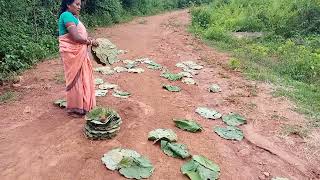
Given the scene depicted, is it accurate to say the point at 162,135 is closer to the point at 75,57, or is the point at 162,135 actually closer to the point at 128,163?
the point at 128,163

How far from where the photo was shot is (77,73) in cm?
490

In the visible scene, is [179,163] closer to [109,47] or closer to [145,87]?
[109,47]

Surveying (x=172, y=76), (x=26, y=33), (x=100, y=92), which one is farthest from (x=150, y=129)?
(x=26, y=33)

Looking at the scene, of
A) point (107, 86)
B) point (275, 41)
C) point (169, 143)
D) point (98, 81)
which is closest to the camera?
point (169, 143)

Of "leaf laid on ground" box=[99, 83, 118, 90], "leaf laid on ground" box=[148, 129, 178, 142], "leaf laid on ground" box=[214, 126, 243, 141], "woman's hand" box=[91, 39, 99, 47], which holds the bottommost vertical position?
"leaf laid on ground" box=[99, 83, 118, 90]

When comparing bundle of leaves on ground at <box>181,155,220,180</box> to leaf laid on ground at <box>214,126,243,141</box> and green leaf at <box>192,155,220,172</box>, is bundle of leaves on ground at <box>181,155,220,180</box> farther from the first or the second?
leaf laid on ground at <box>214,126,243,141</box>

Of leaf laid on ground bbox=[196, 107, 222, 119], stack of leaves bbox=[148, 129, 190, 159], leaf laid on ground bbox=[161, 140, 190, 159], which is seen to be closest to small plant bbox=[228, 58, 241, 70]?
leaf laid on ground bbox=[196, 107, 222, 119]

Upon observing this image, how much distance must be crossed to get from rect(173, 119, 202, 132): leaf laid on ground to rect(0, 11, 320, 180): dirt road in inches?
3.8

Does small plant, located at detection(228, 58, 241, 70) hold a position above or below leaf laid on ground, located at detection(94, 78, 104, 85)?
above

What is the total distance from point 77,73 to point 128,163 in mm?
1528

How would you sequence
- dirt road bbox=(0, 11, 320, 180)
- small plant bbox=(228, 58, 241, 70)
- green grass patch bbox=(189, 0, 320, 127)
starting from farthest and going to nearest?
small plant bbox=(228, 58, 241, 70), green grass patch bbox=(189, 0, 320, 127), dirt road bbox=(0, 11, 320, 180)

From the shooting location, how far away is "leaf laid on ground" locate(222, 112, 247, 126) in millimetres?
5592

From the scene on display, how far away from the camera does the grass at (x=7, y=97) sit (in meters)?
6.10

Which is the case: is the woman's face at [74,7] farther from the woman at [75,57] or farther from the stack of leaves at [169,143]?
the stack of leaves at [169,143]
